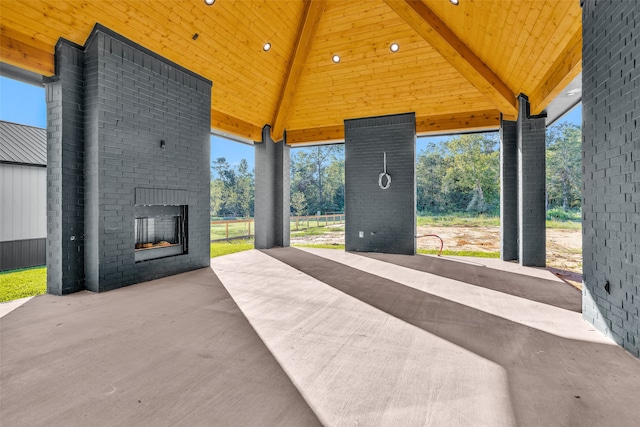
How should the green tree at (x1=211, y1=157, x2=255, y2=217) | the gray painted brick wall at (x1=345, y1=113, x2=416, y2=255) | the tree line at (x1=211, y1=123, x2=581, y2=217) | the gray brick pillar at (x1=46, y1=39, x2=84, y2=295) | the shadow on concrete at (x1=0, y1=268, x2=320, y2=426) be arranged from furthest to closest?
1. the green tree at (x1=211, y1=157, x2=255, y2=217)
2. the tree line at (x1=211, y1=123, x2=581, y2=217)
3. the gray painted brick wall at (x1=345, y1=113, x2=416, y2=255)
4. the gray brick pillar at (x1=46, y1=39, x2=84, y2=295)
5. the shadow on concrete at (x1=0, y1=268, x2=320, y2=426)

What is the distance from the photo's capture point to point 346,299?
3.63 metres

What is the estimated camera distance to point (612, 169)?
244 centimetres

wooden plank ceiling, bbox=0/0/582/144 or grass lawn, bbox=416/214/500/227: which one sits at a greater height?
wooden plank ceiling, bbox=0/0/582/144

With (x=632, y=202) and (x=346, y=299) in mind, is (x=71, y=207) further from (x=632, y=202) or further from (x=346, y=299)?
(x=632, y=202)

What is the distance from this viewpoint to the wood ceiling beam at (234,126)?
6.75 metres

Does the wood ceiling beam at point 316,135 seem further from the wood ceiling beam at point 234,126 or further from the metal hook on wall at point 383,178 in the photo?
the metal hook on wall at point 383,178

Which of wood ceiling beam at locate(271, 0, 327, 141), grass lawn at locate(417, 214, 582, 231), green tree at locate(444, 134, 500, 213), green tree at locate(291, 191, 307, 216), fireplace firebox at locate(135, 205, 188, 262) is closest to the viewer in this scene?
fireplace firebox at locate(135, 205, 188, 262)

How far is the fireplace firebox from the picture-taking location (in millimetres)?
4582

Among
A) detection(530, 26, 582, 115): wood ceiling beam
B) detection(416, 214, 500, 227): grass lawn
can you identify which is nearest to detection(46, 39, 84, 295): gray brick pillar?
detection(530, 26, 582, 115): wood ceiling beam

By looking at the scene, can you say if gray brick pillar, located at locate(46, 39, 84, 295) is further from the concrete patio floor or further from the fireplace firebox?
the fireplace firebox

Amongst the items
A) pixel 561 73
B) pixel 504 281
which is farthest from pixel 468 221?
pixel 561 73

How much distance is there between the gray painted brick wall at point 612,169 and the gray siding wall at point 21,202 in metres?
8.65

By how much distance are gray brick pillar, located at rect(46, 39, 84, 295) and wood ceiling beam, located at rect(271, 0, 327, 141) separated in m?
3.76

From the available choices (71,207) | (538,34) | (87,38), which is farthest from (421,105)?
(71,207)
